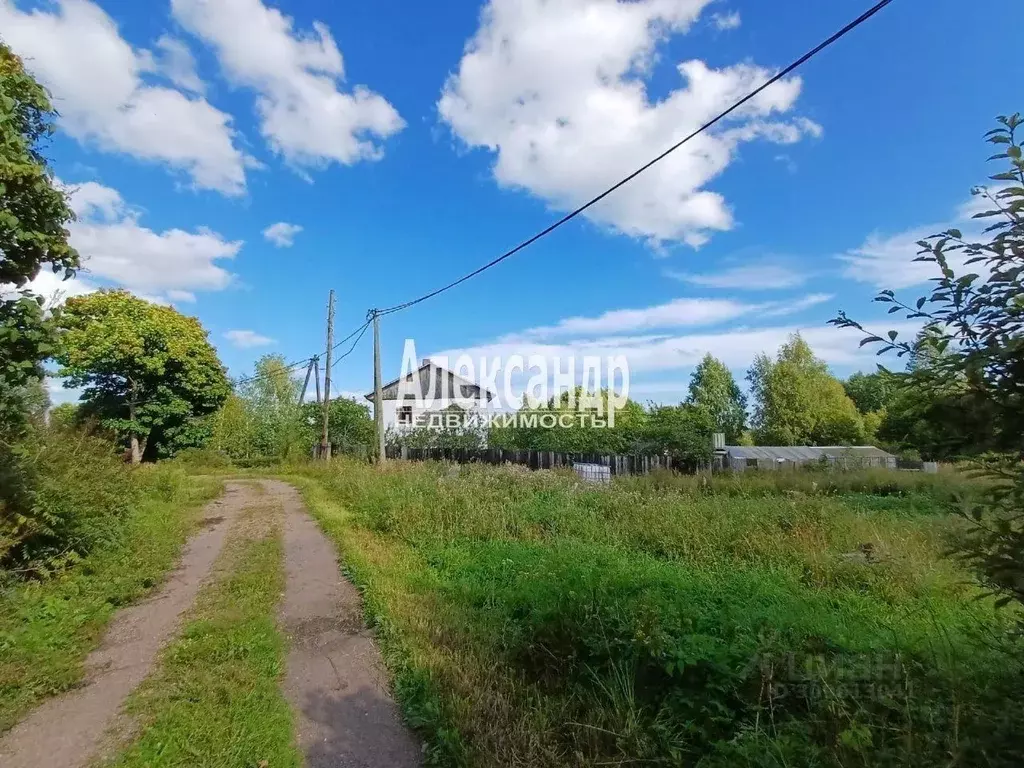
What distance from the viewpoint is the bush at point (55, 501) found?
4.92m

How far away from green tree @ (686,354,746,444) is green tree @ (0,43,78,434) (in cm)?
4597

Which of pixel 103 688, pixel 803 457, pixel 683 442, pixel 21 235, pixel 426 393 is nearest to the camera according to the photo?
pixel 21 235

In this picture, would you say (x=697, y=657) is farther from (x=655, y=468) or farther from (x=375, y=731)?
(x=655, y=468)

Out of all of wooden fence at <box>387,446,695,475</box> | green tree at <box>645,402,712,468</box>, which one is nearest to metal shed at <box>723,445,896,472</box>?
green tree at <box>645,402,712,468</box>

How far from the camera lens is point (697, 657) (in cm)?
308

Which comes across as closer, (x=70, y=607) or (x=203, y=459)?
(x=70, y=607)

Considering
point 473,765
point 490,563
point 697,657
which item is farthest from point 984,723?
point 490,563

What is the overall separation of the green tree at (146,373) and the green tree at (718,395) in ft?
123

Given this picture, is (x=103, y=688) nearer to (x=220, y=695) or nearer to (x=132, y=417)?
(x=220, y=695)

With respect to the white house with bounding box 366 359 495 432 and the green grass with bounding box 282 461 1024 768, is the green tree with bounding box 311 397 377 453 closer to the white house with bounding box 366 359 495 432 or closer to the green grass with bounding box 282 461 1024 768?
the white house with bounding box 366 359 495 432

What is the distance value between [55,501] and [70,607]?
1.31 metres

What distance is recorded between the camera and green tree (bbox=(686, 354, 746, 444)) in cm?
4569

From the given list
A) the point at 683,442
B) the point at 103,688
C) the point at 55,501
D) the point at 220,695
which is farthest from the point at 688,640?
the point at 683,442

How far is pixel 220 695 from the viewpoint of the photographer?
3.69m
